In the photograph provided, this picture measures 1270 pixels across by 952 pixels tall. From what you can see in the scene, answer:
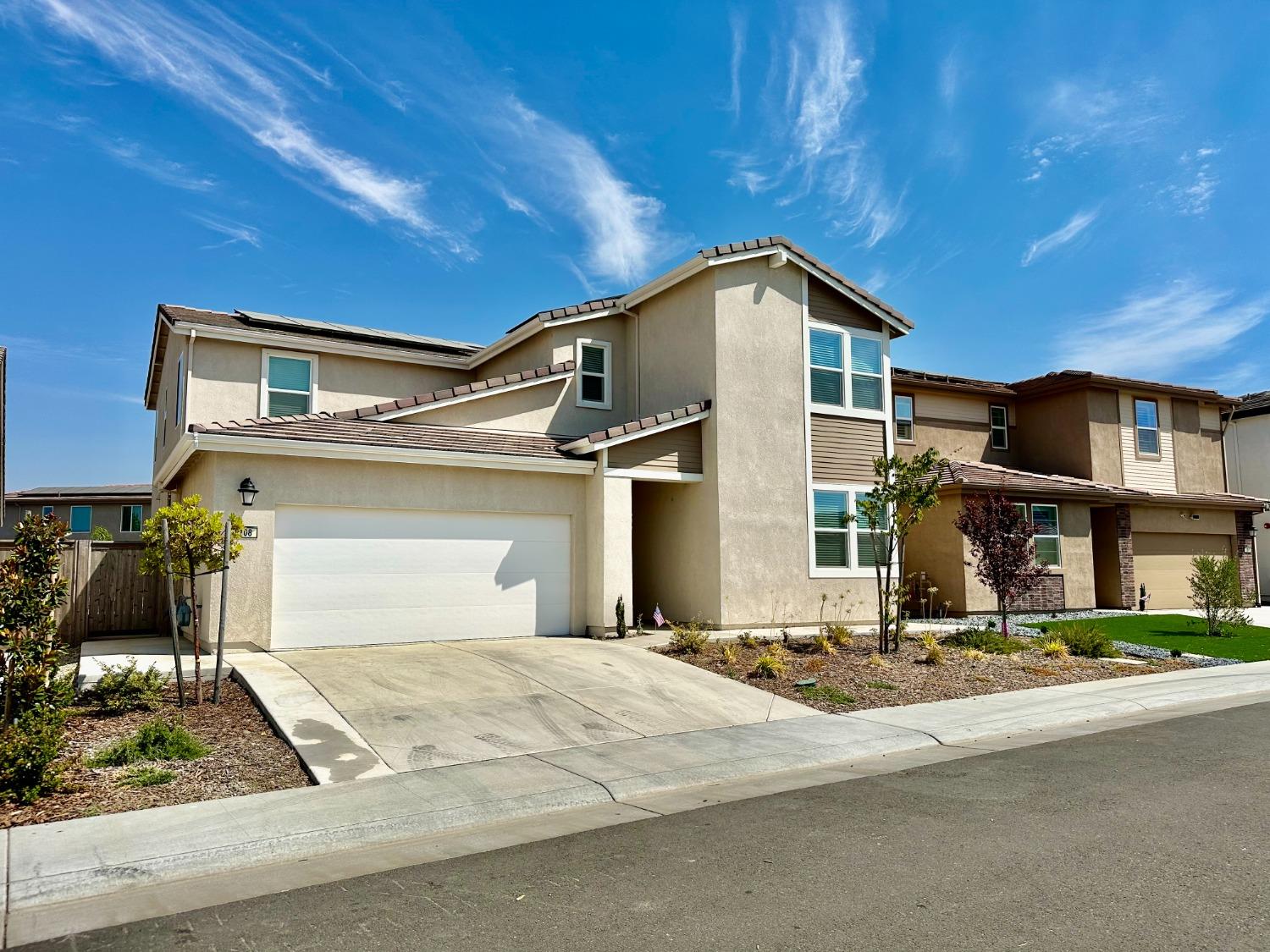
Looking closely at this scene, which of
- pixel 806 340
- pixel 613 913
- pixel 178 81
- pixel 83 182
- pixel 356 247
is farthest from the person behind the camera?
pixel 356 247

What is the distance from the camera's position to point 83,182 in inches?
583

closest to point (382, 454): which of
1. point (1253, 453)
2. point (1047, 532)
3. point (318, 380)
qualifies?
point (318, 380)

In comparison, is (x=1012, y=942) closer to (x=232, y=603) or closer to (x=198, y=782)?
(x=198, y=782)

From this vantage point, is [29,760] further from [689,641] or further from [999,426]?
[999,426]

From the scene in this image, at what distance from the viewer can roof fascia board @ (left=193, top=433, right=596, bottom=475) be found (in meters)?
12.6

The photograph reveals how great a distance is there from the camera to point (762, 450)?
1705 centimetres

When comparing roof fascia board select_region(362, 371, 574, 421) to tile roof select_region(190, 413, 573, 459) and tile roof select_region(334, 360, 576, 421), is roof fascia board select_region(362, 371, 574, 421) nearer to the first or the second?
tile roof select_region(334, 360, 576, 421)

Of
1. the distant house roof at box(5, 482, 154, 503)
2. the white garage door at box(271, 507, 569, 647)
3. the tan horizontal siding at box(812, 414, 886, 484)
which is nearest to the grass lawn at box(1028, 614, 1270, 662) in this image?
the tan horizontal siding at box(812, 414, 886, 484)

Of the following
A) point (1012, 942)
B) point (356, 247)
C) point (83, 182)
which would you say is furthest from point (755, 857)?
point (356, 247)

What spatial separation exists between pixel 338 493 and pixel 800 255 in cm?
1015

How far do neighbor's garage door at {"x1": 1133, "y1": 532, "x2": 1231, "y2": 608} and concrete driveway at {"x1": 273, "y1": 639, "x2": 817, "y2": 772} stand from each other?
59.2ft

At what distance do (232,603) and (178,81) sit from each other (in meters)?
8.10

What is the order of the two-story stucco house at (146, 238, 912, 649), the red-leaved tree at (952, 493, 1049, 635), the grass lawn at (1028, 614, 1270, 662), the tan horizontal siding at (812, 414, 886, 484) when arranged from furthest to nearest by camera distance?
the tan horizontal siding at (812, 414, 886, 484) < the grass lawn at (1028, 614, 1270, 662) < the red-leaved tree at (952, 493, 1049, 635) < the two-story stucco house at (146, 238, 912, 649)

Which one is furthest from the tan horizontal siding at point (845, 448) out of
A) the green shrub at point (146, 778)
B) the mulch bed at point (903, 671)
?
the green shrub at point (146, 778)
